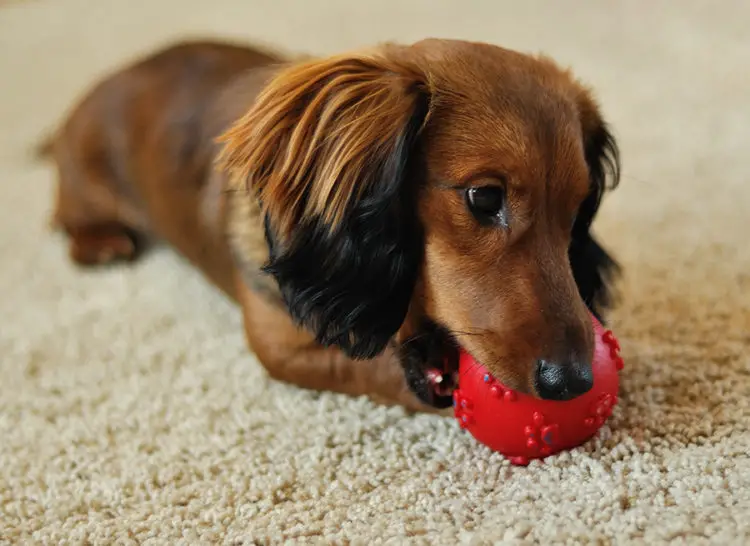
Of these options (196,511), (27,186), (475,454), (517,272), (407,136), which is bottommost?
(27,186)

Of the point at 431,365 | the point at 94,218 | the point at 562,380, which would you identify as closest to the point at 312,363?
the point at 431,365

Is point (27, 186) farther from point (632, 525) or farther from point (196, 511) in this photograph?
point (632, 525)

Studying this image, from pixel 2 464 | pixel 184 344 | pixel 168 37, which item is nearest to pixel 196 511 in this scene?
pixel 2 464

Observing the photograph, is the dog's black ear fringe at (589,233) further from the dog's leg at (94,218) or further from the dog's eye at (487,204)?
the dog's leg at (94,218)

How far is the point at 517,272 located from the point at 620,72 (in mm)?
1976

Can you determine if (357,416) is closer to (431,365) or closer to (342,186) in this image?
(431,365)

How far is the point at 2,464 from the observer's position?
151 cm

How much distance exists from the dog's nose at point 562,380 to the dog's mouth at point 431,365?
0.75ft

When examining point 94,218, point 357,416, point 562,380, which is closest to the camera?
point 562,380

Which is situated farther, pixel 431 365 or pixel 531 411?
pixel 431 365

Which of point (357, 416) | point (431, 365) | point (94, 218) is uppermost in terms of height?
point (431, 365)

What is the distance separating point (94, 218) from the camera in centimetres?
223

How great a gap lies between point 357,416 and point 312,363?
0.44ft

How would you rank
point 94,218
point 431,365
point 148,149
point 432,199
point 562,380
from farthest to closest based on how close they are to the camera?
point 94,218 → point 148,149 → point 431,365 → point 432,199 → point 562,380
